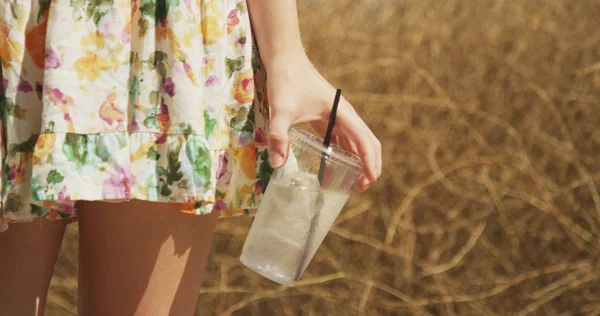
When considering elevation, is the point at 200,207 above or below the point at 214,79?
below

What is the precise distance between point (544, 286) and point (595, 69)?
62 centimetres

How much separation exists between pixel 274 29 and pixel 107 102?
20 cm

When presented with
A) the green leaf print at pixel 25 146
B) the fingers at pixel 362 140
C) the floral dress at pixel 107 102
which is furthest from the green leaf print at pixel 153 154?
the fingers at pixel 362 140

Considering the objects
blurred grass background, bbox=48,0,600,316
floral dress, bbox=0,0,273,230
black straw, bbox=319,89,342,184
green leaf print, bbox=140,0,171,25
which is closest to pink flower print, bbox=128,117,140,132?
floral dress, bbox=0,0,273,230

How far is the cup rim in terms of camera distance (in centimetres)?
83

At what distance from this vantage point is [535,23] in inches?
82.1


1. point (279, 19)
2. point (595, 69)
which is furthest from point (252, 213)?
point (595, 69)

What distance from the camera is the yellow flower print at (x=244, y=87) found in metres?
0.81

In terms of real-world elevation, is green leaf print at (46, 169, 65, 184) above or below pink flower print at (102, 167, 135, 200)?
above

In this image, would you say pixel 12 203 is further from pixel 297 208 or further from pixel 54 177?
pixel 297 208

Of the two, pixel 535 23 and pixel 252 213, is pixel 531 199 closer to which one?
pixel 535 23

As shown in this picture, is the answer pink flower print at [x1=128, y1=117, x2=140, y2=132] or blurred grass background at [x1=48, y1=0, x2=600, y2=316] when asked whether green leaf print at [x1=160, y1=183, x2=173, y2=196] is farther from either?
blurred grass background at [x1=48, y1=0, x2=600, y2=316]

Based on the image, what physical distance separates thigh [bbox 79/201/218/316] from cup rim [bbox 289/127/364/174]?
0.15 meters

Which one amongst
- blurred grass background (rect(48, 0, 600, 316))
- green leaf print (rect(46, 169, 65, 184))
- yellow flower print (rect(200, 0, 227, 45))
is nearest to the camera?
green leaf print (rect(46, 169, 65, 184))
